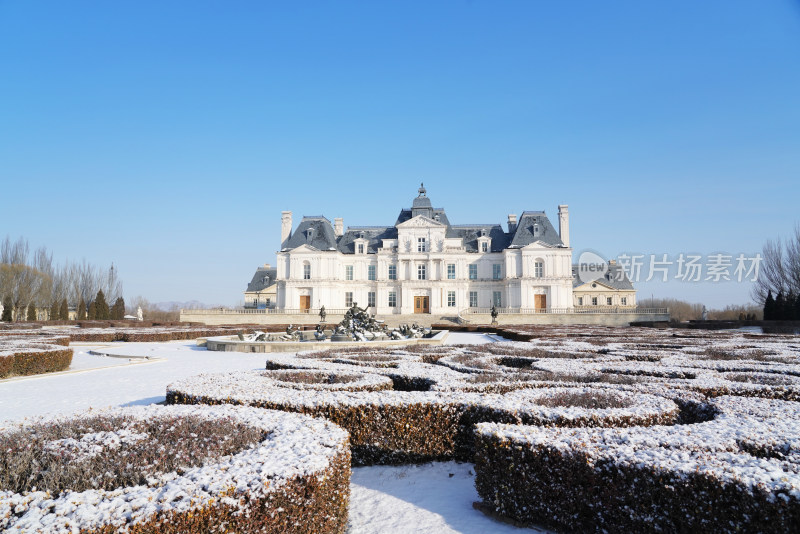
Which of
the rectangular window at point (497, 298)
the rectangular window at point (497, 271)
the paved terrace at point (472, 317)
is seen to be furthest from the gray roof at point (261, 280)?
the rectangular window at point (497, 298)

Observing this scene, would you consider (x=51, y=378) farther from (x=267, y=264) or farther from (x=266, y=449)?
(x=267, y=264)

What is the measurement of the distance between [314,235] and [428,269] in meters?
13.3

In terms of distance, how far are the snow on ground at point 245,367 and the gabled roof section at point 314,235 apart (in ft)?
123

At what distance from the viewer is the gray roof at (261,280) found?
229ft

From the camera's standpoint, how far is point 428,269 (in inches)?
2111

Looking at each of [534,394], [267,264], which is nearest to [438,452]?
[534,394]

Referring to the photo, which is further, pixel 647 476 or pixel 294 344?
pixel 294 344

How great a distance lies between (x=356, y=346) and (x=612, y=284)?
66241 mm

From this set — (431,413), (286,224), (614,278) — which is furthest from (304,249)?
(431,413)

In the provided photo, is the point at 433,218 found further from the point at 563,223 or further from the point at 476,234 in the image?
the point at 563,223

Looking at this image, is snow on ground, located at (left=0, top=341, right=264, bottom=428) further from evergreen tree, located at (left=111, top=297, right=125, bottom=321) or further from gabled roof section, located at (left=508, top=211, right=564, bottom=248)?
gabled roof section, located at (left=508, top=211, right=564, bottom=248)

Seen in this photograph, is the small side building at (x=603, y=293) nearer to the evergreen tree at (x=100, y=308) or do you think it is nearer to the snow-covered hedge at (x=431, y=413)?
the evergreen tree at (x=100, y=308)

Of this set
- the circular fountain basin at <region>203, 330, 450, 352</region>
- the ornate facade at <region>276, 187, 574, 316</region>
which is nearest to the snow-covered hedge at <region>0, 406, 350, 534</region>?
the circular fountain basin at <region>203, 330, 450, 352</region>

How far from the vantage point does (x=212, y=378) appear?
7918 mm
